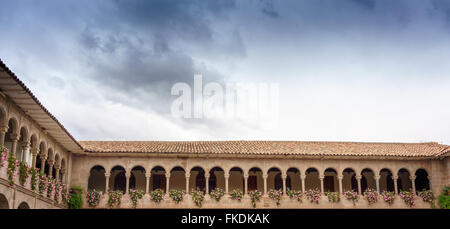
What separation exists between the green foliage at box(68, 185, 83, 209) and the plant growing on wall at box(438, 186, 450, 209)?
60.8 ft

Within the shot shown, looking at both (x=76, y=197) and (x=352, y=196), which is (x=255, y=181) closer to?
(x=352, y=196)

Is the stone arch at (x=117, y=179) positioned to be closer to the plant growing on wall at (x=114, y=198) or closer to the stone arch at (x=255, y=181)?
the plant growing on wall at (x=114, y=198)

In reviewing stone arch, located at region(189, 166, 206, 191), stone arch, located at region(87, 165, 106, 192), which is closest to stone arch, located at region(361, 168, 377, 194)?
stone arch, located at region(189, 166, 206, 191)

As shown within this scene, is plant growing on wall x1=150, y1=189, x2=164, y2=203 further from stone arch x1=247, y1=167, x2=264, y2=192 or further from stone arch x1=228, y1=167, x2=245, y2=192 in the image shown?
stone arch x1=247, y1=167, x2=264, y2=192

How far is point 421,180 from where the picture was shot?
32781 mm

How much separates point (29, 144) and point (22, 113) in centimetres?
157

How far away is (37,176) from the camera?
23125 millimetres

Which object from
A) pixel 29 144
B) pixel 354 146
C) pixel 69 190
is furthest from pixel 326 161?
pixel 29 144

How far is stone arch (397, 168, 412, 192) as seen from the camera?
109ft

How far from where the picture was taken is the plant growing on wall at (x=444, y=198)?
29645 mm

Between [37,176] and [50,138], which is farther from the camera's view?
[50,138]

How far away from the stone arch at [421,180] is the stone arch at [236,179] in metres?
9.85
